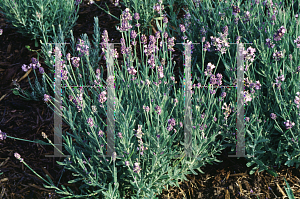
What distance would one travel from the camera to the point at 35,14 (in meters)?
3.40

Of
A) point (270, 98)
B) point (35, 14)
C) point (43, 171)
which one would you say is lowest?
point (43, 171)

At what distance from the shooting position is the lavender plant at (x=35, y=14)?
3323mm

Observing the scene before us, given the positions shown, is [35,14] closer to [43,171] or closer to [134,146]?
[43,171]

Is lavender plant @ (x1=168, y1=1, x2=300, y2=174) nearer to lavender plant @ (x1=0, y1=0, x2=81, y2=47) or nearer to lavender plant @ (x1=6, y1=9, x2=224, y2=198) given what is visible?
lavender plant @ (x1=6, y1=9, x2=224, y2=198)

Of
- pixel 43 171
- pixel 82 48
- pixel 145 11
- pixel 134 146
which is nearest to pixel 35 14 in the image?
pixel 145 11

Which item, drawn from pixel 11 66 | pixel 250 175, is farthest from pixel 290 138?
pixel 11 66

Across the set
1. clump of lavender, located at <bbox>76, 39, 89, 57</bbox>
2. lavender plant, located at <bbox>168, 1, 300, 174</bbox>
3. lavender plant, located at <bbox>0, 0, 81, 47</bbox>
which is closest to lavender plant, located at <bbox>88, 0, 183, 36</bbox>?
lavender plant, located at <bbox>0, 0, 81, 47</bbox>

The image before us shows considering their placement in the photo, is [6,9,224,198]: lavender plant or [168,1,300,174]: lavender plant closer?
[6,9,224,198]: lavender plant

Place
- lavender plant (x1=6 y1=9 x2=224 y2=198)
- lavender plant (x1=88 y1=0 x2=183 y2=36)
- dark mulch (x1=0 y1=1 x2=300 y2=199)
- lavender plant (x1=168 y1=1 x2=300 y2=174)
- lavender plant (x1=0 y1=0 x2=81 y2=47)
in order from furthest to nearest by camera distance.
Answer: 1. lavender plant (x1=88 y1=0 x2=183 y2=36)
2. lavender plant (x1=0 y1=0 x2=81 y2=47)
3. dark mulch (x1=0 y1=1 x2=300 y2=199)
4. lavender plant (x1=168 y1=1 x2=300 y2=174)
5. lavender plant (x1=6 y1=9 x2=224 y2=198)

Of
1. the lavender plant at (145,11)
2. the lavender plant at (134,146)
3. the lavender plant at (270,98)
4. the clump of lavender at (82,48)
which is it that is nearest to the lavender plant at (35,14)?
the lavender plant at (145,11)

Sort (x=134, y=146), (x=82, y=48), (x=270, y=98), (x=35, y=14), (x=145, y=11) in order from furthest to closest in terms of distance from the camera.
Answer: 1. (x=145, y=11)
2. (x=35, y=14)
3. (x=270, y=98)
4. (x=82, y=48)
5. (x=134, y=146)

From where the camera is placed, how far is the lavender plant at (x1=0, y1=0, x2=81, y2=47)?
10.9 feet

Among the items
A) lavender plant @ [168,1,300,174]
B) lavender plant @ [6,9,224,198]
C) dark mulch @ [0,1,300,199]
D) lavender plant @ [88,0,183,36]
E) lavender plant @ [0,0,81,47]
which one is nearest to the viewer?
lavender plant @ [6,9,224,198]

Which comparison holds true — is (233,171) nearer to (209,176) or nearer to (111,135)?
(209,176)
